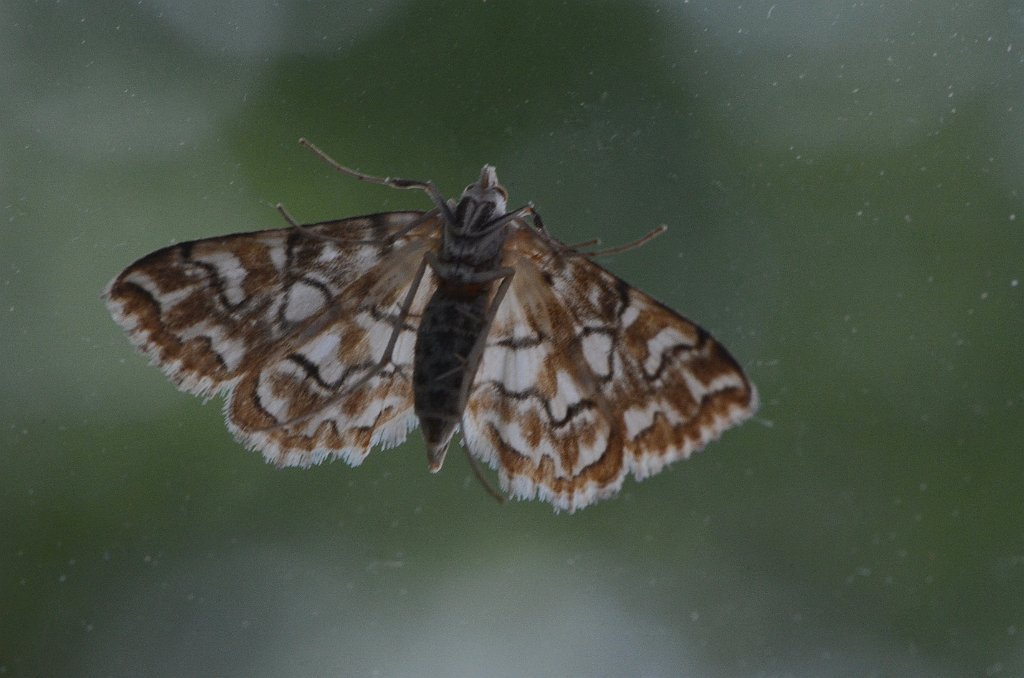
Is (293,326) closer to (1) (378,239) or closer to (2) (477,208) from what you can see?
(1) (378,239)

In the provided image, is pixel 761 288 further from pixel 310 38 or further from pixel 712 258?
pixel 310 38

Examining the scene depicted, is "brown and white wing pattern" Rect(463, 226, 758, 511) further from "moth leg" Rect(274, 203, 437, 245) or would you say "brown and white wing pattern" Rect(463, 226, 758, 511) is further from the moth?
"moth leg" Rect(274, 203, 437, 245)

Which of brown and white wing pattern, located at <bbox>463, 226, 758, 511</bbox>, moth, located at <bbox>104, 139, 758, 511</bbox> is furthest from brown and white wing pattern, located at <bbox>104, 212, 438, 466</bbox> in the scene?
brown and white wing pattern, located at <bbox>463, 226, 758, 511</bbox>

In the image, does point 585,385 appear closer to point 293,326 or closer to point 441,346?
point 441,346

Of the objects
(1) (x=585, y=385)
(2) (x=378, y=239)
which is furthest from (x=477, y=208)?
(1) (x=585, y=385)

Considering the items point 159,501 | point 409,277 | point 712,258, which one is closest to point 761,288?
point 712,258

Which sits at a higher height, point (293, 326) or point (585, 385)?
point (293, 326)
